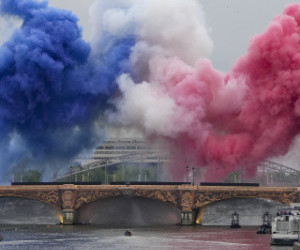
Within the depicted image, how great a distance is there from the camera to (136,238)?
566 ft

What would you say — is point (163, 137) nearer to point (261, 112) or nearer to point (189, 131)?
point (189, 131)

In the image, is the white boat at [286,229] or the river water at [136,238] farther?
the river water at [136,238]

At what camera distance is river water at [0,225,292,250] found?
154000 mm

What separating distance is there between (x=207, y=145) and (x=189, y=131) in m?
4.77

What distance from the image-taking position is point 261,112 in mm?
185625

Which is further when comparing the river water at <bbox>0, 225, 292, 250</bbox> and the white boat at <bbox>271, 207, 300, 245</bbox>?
the river water at <bbox>0, 225, 292, 250</bbox>

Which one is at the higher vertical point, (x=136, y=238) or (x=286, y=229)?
(x=286, y=229)

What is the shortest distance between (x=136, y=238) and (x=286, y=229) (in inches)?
1284

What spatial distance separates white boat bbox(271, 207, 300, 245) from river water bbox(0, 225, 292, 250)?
2.22m

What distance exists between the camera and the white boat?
14900 cm

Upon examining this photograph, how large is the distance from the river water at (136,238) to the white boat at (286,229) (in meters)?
2.22

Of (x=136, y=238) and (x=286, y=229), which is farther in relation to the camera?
(x=136, y=238)

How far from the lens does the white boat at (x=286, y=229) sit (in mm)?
149000

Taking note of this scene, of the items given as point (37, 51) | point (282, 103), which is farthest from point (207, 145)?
point (37, 51)
